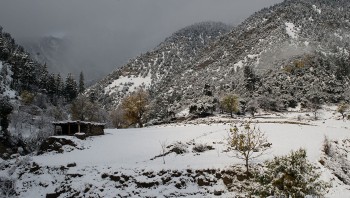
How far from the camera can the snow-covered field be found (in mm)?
35344

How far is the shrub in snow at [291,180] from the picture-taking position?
2267 cm

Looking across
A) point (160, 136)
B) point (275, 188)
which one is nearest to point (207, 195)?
point (275, 188)

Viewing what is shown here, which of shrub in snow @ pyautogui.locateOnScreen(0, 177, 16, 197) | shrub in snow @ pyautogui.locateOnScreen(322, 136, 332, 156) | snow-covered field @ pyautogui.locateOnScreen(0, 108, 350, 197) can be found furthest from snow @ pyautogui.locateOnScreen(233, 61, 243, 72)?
shrub in snow @ pyautogui.locateOnScreen(0, 177, 16, 197)

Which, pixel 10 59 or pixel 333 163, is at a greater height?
pixel 10 59

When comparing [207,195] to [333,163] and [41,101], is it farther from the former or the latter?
[41,101]

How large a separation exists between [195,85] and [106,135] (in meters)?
114

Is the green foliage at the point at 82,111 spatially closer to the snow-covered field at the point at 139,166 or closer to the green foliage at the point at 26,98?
the green foliage at the point at 26,98

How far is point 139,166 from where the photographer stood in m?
39.1

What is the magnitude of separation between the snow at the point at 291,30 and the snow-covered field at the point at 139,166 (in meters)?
A: 126

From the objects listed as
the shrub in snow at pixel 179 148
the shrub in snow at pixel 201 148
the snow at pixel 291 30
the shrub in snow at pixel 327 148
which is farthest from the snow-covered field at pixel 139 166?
the snow at pixel 291 30

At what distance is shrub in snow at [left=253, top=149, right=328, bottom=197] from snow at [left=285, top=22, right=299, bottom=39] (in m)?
157

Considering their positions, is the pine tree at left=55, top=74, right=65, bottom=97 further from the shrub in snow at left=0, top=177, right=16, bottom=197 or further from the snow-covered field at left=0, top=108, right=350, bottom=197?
the shrub in snow at left=0, top=177, right=16, bottom=197

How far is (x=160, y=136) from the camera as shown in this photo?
Result: 183ft

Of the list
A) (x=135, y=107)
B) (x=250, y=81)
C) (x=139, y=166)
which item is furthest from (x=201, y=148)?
(x=250, y=81)
